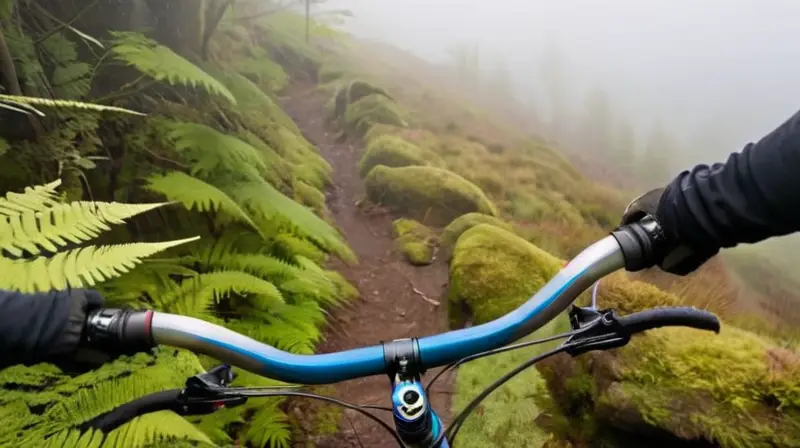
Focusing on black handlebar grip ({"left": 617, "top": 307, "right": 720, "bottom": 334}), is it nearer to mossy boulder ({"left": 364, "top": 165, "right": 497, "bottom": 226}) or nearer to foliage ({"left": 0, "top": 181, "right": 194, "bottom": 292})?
foliage ({"left": 0, "top": 181, "right": 194, "bottom": 292})

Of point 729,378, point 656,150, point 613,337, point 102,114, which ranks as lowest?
point 656,150

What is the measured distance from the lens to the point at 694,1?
5.69 meters

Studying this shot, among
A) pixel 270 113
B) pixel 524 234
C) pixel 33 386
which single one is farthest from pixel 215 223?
pixel 270 113

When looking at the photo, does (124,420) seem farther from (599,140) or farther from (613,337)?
(599,140)

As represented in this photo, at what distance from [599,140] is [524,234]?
2946 millimetres

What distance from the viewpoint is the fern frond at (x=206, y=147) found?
2.58m

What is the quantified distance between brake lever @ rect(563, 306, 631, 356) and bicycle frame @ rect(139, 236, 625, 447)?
0.06 m

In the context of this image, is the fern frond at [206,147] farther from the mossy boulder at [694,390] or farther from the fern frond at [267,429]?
the mossy boulder at [694,390]

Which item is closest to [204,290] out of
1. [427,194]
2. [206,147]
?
[206,147]

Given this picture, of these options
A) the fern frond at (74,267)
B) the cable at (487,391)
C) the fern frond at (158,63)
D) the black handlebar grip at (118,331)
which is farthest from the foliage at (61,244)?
the fern frond at (158,63)

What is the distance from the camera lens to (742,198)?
2.45 ft

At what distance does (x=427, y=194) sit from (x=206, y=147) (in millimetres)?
2956

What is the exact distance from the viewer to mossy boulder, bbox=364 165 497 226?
511 centimetres

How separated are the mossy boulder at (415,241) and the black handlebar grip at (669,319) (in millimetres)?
3449
